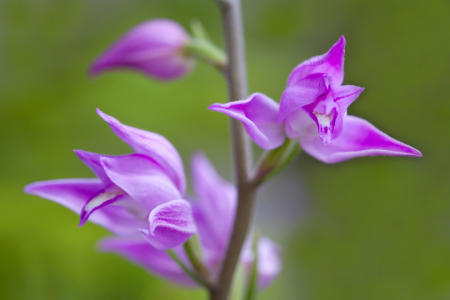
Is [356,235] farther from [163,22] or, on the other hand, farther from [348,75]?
[163,22]

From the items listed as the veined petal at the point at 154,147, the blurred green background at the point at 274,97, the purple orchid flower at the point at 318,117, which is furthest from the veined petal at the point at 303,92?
the blurred green background at the point at 274,97

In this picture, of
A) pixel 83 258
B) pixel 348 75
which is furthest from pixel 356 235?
pixel 83 258

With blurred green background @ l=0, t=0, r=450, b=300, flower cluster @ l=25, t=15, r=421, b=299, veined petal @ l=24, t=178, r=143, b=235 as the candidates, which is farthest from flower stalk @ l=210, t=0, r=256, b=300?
blurred green background @ l=0, t=0, r=450, b=300

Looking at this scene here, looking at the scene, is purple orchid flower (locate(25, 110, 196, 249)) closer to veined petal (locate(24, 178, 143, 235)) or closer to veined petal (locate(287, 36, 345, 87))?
veined petal (locate(24, 178, 143, 235))

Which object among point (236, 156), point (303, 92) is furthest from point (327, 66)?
point (236, 156)

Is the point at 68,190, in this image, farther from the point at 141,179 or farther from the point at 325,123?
the point at 325,123

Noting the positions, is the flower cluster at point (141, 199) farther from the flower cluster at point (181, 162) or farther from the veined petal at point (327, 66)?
the veined petal at point (327, 66)
